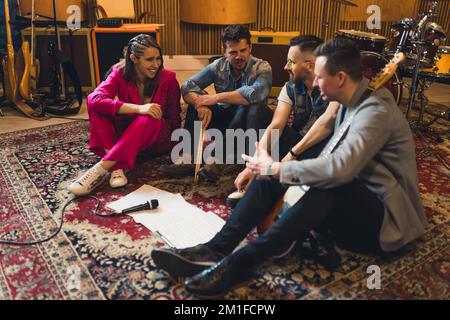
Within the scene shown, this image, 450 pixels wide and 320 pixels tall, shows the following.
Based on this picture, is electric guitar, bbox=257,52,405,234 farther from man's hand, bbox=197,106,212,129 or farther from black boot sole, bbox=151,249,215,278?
man's hand, bbox=197,106,212,129

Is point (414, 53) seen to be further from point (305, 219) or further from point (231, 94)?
point (305, 219)

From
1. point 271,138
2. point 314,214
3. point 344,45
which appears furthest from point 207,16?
point 314,214

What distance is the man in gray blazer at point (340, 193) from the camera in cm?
139

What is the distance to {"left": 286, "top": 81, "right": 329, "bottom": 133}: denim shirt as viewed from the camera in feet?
6.67

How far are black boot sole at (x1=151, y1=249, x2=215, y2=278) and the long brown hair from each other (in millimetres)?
1177

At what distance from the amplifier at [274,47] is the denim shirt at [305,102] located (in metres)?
1.81

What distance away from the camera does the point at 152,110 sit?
221cm

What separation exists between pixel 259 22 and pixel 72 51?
7.01 ft

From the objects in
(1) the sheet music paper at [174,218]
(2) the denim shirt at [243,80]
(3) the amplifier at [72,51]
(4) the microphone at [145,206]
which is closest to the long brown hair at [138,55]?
(2) the denim shirt at [243,80]

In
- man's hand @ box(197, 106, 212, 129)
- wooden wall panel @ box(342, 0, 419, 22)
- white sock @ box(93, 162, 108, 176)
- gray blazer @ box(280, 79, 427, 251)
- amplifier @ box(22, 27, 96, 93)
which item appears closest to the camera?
gray blazer @ box(280, 79, 427, 251)

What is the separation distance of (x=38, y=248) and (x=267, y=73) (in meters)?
1.44

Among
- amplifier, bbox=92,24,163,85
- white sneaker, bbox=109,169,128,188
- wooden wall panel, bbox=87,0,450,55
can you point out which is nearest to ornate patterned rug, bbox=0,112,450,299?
white sneaker, bbox=109,169,128,188

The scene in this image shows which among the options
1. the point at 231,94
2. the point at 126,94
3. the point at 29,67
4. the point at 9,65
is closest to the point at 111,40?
the point at 29,67
